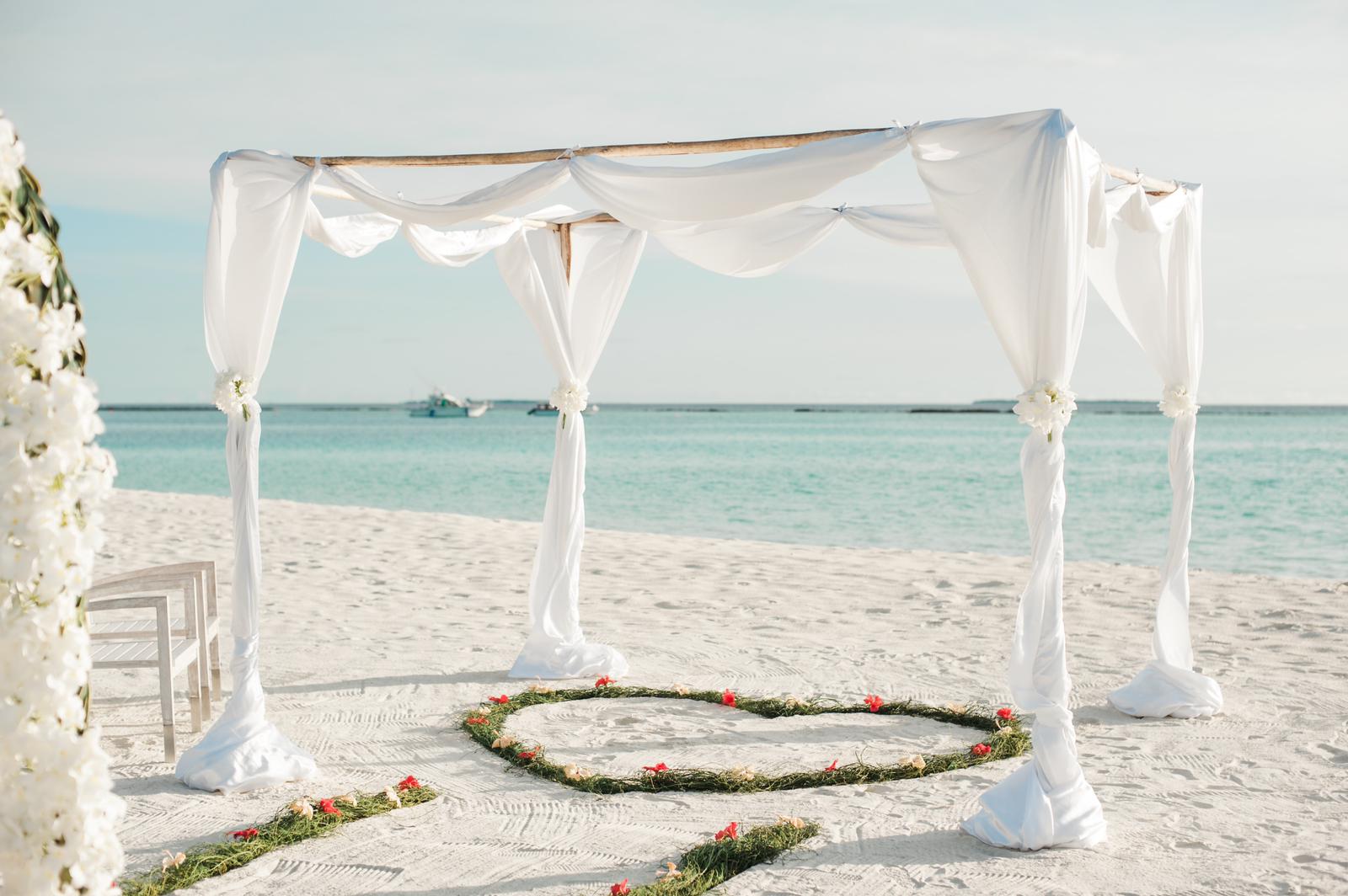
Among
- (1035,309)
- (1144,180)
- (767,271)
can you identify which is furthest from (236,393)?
(1144,180)

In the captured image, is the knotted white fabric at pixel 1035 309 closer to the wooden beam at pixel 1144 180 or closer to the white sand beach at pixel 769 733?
the white sand beach at pixel 769 733

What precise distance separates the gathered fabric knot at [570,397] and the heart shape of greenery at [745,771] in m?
1.51

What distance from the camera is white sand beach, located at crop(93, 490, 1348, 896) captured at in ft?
11.4

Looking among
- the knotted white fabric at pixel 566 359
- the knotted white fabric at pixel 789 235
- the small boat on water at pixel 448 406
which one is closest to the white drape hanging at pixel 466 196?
the knotted white fabric at pixel 789 235

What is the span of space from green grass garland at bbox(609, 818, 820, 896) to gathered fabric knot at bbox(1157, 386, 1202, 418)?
2993mm

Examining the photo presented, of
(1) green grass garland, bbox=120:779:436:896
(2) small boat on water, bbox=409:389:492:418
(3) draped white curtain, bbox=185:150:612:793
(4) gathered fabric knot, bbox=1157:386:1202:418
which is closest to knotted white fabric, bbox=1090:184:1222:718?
(4) gathered fabric knot, bbox=1157:386:1202:418

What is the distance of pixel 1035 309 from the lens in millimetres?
3748

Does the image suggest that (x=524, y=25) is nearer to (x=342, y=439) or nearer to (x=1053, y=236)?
(x=1053, y=236)

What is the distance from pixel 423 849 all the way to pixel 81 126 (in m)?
11.7

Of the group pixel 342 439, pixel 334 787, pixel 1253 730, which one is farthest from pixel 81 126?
pixel 342 439

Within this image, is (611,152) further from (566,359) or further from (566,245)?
(566,359)

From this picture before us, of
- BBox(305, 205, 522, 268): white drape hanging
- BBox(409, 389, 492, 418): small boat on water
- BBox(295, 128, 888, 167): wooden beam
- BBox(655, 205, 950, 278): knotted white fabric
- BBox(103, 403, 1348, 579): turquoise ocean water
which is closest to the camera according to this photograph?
BBox(295, 128, 888, 167): wooden beam

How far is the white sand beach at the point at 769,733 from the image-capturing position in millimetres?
3477

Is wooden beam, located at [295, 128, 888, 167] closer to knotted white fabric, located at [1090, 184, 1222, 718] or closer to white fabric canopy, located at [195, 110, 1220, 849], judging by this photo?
white fabric canopy, located at [195, 110, 1220, 849]
